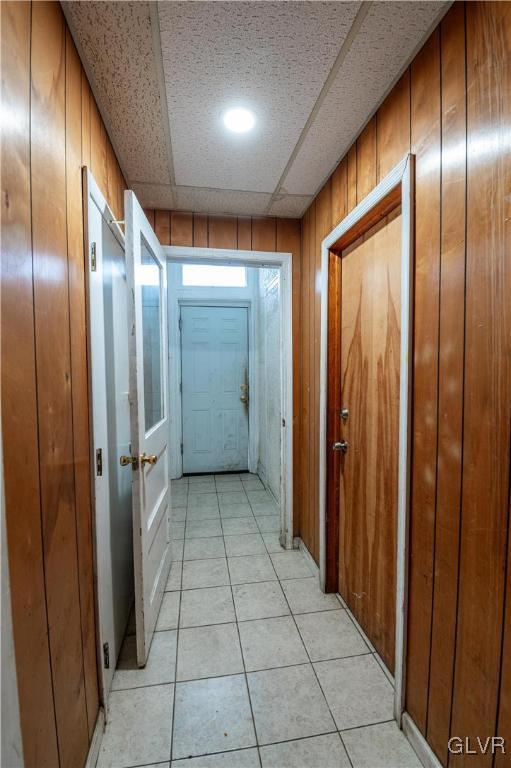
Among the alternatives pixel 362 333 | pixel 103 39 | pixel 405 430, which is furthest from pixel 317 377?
pixel 103 39

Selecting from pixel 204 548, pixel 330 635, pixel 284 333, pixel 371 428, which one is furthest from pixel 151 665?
pixel 284 333

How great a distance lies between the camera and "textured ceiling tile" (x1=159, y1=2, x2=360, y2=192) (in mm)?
990

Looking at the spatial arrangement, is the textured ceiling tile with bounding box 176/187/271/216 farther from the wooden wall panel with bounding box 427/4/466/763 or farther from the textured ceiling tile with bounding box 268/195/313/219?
the wooden wall panel with bounding box 427/4/466/763

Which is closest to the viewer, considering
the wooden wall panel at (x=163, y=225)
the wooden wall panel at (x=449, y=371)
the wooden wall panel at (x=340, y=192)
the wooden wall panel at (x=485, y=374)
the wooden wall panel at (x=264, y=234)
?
the wooden wall panel at (x=485, y=374)

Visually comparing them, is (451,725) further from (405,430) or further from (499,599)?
(405,430)

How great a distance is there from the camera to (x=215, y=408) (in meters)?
4.13

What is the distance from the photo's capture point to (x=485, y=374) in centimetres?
88

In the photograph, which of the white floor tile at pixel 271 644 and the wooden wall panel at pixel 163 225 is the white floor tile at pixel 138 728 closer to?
the white floor tile at pixel 271 644

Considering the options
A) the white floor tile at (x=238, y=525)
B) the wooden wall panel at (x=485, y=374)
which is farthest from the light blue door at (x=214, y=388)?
the wooden wall panel at (x=485, y=374)

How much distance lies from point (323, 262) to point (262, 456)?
2515 mm

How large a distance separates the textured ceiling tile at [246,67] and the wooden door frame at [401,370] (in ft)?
1.48

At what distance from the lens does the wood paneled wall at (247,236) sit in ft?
7.55

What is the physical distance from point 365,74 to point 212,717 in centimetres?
245

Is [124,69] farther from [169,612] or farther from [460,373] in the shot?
[169,612]
